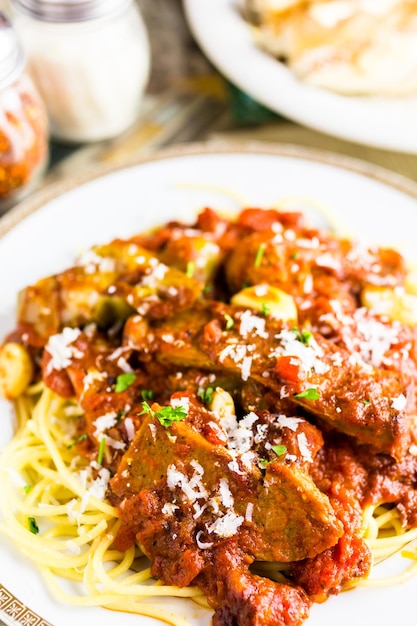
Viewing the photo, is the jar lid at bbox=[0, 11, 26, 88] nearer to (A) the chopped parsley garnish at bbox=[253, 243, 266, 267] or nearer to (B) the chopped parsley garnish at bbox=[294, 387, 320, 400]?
(A) the chopped parsley garnish at bbox=[253, 243, 266, 267]

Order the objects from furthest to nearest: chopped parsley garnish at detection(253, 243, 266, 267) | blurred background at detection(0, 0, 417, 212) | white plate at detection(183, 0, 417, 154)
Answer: blurred background at detection(0, 0, 417, 212), white plate at detection(183, 0, 417, 154), chopped parsley garnish at detection(253, 243, 266, 267)

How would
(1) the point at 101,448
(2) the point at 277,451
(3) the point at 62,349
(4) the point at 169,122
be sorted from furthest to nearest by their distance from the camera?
1. (4) the point at 169,122
2. (3) the point at 62,349
3. (1) the point at 101,448
4. (2) the point at 277,451

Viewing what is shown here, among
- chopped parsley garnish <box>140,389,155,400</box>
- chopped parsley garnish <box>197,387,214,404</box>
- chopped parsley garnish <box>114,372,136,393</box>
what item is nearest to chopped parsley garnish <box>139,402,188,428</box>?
chopped parsley garnish <box>197,387,214,404</box>

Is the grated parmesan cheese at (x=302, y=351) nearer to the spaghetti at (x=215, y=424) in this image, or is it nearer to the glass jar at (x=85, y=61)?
the spaghetti at (x=215, y=424)

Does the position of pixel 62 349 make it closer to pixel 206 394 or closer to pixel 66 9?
pixel 206 394

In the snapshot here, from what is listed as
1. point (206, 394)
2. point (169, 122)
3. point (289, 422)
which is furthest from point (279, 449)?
point (169, 122)

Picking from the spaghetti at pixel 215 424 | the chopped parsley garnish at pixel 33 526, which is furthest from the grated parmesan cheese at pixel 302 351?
the chopped parsley garnish at pixel 33 526
